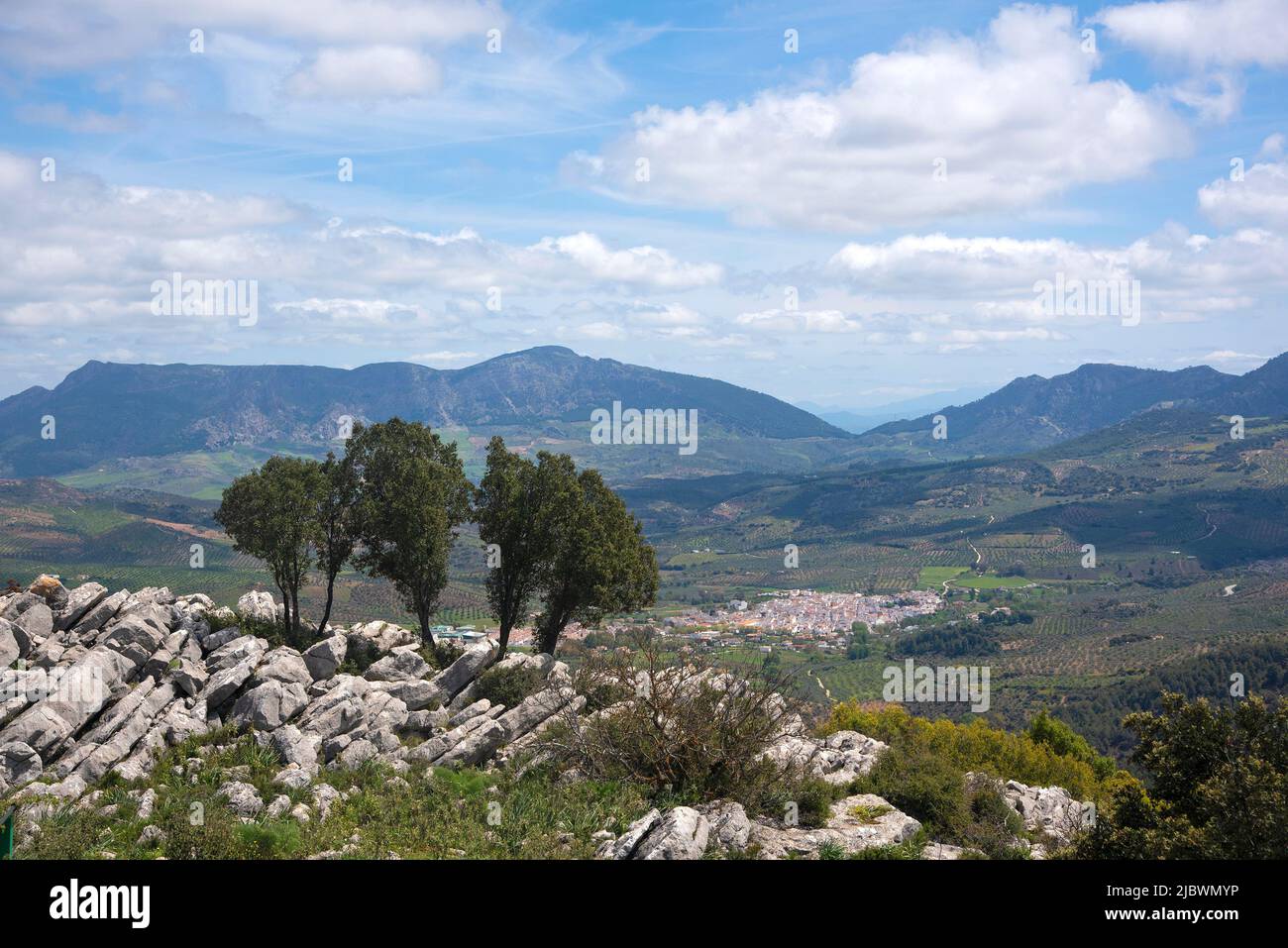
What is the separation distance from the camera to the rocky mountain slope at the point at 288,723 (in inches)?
747

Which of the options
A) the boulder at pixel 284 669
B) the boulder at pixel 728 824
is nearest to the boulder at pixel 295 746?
the boulder at pixel 284 669

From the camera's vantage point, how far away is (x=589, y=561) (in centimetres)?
3350

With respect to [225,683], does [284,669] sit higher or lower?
higher

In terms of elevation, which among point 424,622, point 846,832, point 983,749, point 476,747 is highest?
point 424,622

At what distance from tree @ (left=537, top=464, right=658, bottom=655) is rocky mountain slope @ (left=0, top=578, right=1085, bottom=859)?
416 centimetres

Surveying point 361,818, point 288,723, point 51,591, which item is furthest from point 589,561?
point 51,591

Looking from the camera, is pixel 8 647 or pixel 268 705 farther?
pixel 8 647

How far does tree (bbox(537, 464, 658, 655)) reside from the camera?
33875 mm

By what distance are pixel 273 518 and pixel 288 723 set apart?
36.4 ft

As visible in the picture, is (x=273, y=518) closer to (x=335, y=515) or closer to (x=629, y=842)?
(x=335, y=515)

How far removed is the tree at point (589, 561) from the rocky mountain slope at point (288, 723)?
4.16 metres

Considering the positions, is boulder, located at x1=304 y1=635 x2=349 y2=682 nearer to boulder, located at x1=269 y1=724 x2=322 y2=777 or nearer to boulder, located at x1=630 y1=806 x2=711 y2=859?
boulder, located at x1=269 y1=724 x2=322 y2=777

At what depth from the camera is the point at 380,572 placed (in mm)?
36688
